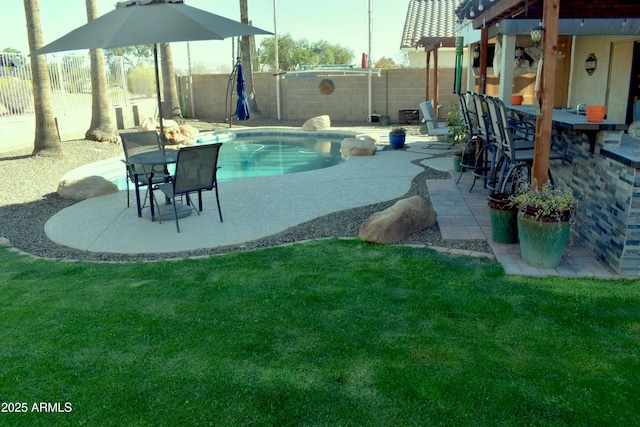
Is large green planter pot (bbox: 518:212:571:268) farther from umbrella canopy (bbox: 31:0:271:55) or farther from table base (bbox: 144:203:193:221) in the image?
table base (bbox: 144:203:193:221)

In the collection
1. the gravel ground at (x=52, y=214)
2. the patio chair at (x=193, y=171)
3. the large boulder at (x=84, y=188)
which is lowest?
the gravel ground at (x=52, y=214)

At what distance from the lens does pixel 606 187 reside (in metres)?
4.54

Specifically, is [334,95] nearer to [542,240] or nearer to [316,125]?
[316,125]

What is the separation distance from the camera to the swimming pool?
11.6 m

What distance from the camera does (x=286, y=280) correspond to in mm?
4398

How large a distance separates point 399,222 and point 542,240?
4.78 feet

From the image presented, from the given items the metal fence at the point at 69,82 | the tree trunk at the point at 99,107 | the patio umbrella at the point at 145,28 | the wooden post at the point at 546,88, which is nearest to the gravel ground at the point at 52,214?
the wooden post at the point at 546,88

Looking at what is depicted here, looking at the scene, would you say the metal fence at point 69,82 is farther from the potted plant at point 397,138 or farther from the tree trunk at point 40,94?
the potted plant at point 397,138

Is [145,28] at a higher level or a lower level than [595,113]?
higher

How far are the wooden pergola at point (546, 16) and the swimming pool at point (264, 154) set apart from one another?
4.98 m

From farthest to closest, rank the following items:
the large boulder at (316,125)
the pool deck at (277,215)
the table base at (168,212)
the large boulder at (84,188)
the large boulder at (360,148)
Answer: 1. the large boulder at (316,125)
2. the large boulder at (360,148)
3. the large boulder at (84,188)
4. the table base at (168,212)
5. the pool deck at (277,215)

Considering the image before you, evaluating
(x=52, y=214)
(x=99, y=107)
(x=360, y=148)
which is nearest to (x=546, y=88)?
(x=52, y=214)

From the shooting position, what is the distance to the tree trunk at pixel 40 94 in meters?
10.5

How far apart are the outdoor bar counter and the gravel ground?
95 cm
